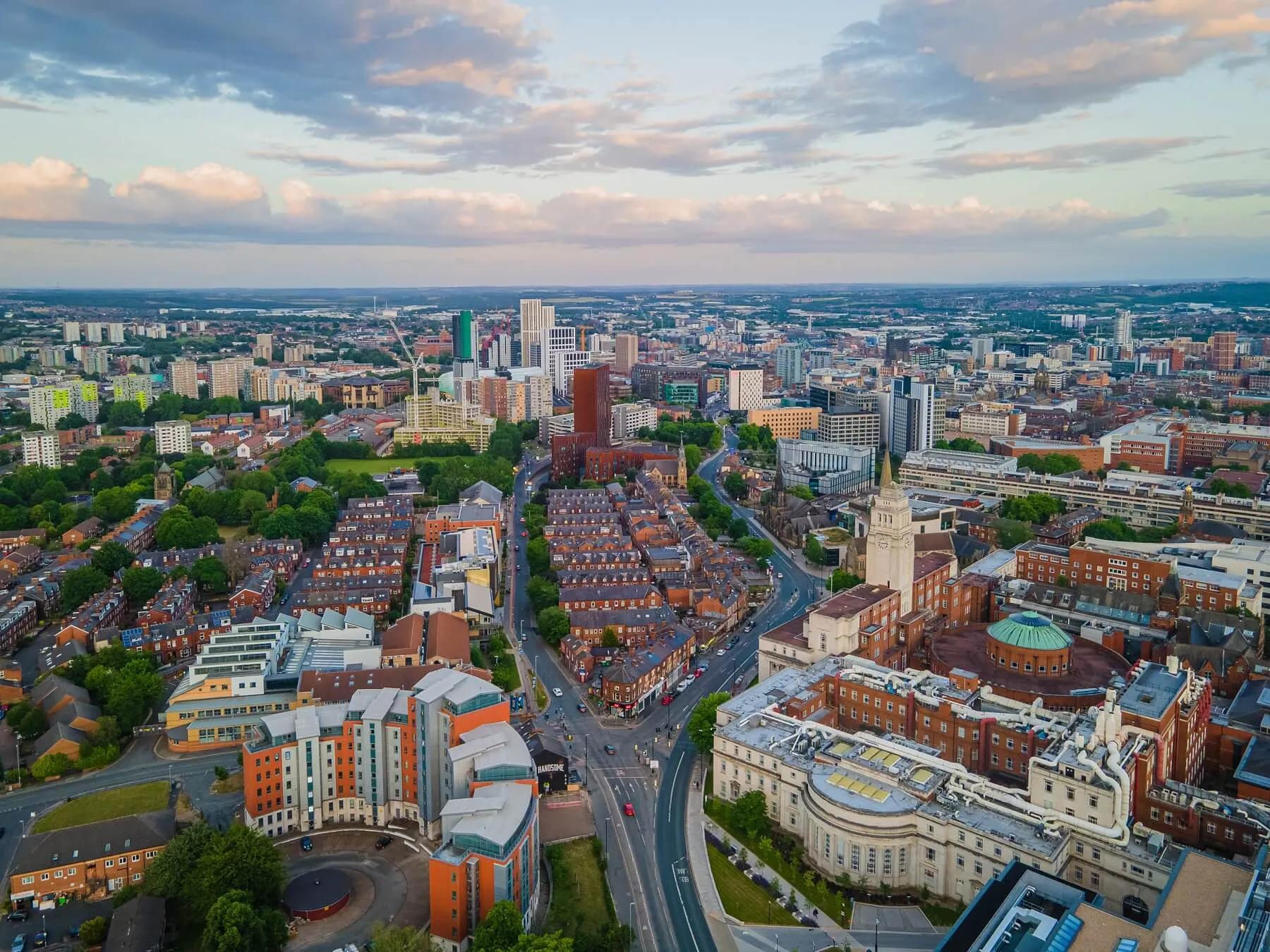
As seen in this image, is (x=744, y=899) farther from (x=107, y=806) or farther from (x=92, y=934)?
(x=107, y=806)

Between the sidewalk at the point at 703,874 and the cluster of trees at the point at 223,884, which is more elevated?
the cluster of trees at the point at 223,884

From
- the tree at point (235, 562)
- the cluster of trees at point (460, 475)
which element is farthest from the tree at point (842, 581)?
the tree at point (235, 562)

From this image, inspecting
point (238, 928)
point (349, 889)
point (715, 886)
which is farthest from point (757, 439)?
point (238, 928)

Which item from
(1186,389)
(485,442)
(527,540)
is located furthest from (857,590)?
(1186,389)

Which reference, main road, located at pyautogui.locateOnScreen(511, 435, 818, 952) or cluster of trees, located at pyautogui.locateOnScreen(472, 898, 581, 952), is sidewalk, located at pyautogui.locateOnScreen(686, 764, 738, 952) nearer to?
main road, located at pyautogui.locateOnScreen(511, 435, 818, 952)

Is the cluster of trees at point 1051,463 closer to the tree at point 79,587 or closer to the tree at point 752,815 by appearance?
the tree at point 752,815

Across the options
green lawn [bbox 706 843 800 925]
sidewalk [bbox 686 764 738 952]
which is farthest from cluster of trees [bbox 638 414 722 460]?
green lawn [bbox 706 843 800 925]
